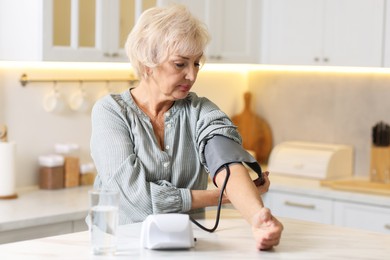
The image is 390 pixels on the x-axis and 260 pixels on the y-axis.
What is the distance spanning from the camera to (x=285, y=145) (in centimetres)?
473

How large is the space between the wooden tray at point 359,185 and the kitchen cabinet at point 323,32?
653 mm

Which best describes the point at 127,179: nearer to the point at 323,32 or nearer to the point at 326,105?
the point at 323,32

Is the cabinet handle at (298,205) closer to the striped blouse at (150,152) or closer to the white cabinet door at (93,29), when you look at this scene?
the white cabinet door at (93,29)

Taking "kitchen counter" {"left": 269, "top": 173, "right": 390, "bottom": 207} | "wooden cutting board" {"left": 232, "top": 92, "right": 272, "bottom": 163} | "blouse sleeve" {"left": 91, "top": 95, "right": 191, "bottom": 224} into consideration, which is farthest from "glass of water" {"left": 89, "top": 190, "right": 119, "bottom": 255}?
"wooden cutting board" {"left": 232, "top": 92, "right": 272, "bottom": 163}

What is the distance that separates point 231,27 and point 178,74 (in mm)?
2201

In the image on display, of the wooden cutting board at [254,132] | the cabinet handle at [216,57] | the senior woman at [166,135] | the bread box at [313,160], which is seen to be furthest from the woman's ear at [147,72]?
the wooden cutting board at [254,132]

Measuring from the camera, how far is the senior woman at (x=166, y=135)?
2.35 metres

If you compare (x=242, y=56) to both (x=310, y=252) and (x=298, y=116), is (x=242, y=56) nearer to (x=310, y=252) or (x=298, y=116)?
(x=298, y=116)

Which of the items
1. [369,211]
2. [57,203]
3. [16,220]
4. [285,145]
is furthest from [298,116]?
[16,220]

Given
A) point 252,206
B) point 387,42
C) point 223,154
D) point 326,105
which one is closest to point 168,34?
point 223,154

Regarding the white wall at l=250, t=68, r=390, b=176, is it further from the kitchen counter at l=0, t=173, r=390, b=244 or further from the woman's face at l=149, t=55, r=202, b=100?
the woman's face at l=149, t=55, r=202, b=100

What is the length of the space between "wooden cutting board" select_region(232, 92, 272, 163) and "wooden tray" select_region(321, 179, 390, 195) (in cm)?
78

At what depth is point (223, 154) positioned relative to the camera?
230cm

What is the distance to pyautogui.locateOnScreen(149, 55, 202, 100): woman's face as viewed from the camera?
97.6 inches
